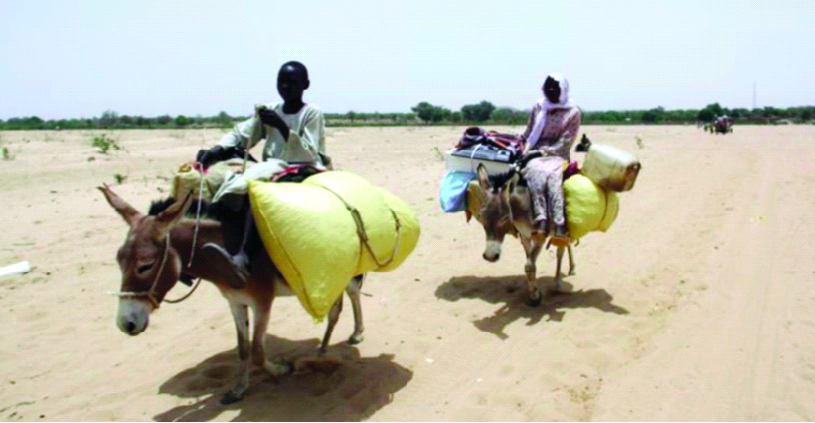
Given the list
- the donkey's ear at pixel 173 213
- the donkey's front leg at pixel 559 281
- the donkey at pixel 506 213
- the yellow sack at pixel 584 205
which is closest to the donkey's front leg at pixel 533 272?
the donkey at pixel 506 213

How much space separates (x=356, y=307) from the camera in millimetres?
6031

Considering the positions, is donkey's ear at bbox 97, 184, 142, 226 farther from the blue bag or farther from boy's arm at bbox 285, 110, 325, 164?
the blue bag

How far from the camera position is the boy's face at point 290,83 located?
5.34 metres

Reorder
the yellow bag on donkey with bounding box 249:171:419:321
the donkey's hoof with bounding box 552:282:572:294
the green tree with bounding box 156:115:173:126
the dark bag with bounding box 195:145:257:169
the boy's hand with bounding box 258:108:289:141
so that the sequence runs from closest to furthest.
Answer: the yellow bag on donkey with bounding box 249:171:419:321 < the boy's hand with bounding box 258:108:289:141 < the dark bag with bounding box 195:145:257:169 < the donkey's hoof with bounding box 552:282:572:294 < the green tree with bounding box 156:115:173:126

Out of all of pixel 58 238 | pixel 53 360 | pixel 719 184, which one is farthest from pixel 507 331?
pixel 719 184

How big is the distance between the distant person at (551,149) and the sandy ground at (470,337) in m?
1.00

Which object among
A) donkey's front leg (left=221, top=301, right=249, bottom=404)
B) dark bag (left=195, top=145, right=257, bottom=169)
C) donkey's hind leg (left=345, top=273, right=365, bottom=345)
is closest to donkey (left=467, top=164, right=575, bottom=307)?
donkey's hind leg (left=345, top=273, right=365, bottom=345)

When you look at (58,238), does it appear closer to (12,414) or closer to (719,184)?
(12,414)

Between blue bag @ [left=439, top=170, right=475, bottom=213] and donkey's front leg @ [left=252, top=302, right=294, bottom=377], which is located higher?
blue bag @ [left=439, top=170, right=475, bottom=213]

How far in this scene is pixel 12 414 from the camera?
4898 mm

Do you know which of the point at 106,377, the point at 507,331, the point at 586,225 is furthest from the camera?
the point at 586,225

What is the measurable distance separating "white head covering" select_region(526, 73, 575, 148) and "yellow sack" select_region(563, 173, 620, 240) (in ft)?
2.06

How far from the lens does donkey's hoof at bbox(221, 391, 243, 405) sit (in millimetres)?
4902

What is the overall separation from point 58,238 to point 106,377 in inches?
195
